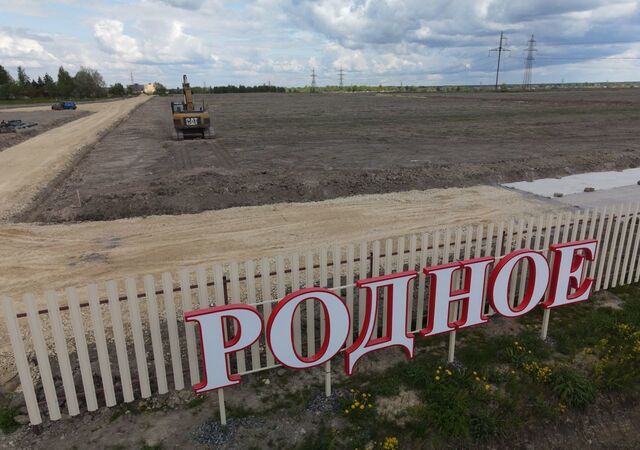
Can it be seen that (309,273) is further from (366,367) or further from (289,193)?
(289,193)

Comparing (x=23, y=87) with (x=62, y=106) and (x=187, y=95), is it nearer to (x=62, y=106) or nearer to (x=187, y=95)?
(x=62, y=106)

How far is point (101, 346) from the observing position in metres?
4.88

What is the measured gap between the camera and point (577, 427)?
5074 millimetres

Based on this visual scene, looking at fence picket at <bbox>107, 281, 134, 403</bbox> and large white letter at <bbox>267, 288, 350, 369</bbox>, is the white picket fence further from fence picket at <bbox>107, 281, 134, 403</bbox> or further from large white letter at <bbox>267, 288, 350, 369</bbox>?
large white letter at <bbox>267, 288, 350, 369</bbox>

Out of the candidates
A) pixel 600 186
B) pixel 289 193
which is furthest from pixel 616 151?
pixel 289 193

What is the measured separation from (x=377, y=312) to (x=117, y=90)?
6231 inches

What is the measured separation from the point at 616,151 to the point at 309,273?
24.2m

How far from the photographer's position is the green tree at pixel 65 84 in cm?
12088

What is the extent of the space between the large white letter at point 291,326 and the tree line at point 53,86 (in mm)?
130845

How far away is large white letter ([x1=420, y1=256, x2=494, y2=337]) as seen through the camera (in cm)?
546

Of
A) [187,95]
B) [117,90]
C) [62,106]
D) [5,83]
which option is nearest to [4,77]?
[5,83]

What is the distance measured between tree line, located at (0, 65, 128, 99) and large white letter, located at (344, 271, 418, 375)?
430ft

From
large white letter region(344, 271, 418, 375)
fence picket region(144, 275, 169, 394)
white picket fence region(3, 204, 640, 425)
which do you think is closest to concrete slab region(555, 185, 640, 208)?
white picket fence region(3, 204, 640, 425)

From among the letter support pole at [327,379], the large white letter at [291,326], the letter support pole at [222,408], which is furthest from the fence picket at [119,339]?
the letter support pole at [327,379]
